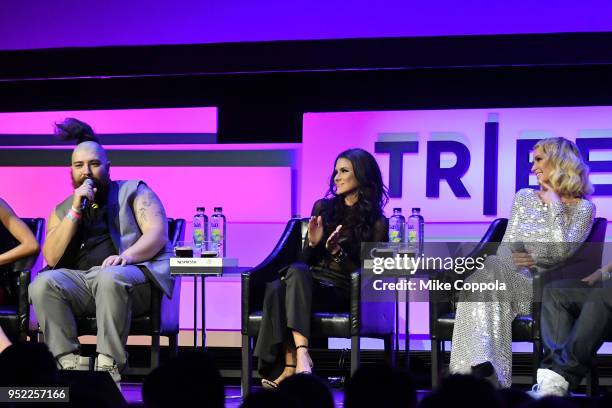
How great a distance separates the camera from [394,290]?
4.77m

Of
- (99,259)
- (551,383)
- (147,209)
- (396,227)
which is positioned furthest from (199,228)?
(551,383)

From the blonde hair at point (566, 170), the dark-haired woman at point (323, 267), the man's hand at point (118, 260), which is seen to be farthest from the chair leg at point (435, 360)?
the man's hand at point (118, 260)

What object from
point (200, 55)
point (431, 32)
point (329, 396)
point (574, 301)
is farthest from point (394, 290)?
point (329, 396)

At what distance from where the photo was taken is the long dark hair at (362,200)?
4941mm

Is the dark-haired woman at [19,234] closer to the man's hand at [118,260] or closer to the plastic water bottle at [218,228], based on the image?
the man's hand at [118,260]

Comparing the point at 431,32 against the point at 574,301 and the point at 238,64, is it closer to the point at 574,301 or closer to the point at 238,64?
the point at 238,64

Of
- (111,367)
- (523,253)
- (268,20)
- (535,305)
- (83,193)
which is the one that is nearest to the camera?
(535,305)

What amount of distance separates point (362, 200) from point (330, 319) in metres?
0.72

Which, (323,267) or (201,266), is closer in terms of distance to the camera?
(201,266)

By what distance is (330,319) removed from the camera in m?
4.58

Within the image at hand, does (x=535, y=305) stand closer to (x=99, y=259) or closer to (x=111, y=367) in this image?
(x=111, y=367)

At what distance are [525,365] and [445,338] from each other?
1.19 metres

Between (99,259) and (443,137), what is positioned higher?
(443,137)

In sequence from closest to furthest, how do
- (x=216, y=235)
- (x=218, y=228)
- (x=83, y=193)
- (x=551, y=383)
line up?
(x=551, y=383) < (x=83, y=193) < (x=216, y=235) < (x=218, y=228)
